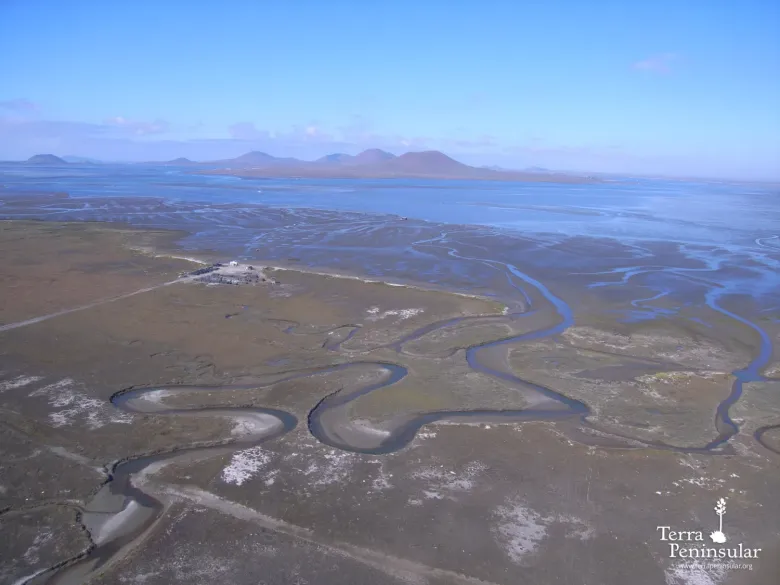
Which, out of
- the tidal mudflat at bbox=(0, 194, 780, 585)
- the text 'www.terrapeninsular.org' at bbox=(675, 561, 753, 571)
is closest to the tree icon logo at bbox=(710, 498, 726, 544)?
the tidal mudflat at bbox=(0, 194, 780, 585)

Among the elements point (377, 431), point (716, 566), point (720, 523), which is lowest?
point (716, 566)

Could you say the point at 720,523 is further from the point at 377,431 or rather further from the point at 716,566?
the point at 377,431

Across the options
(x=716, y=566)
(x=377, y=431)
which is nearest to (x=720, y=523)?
(x=716, y=566)

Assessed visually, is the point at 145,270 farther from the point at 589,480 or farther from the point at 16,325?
the point at 589,480

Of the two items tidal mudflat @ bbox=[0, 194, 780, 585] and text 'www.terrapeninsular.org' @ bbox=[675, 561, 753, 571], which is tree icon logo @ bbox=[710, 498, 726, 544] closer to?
tidal mudflat @ bbox=[0, 194, 780, 585]

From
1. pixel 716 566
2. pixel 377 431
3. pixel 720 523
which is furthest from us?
pixel 377 431
